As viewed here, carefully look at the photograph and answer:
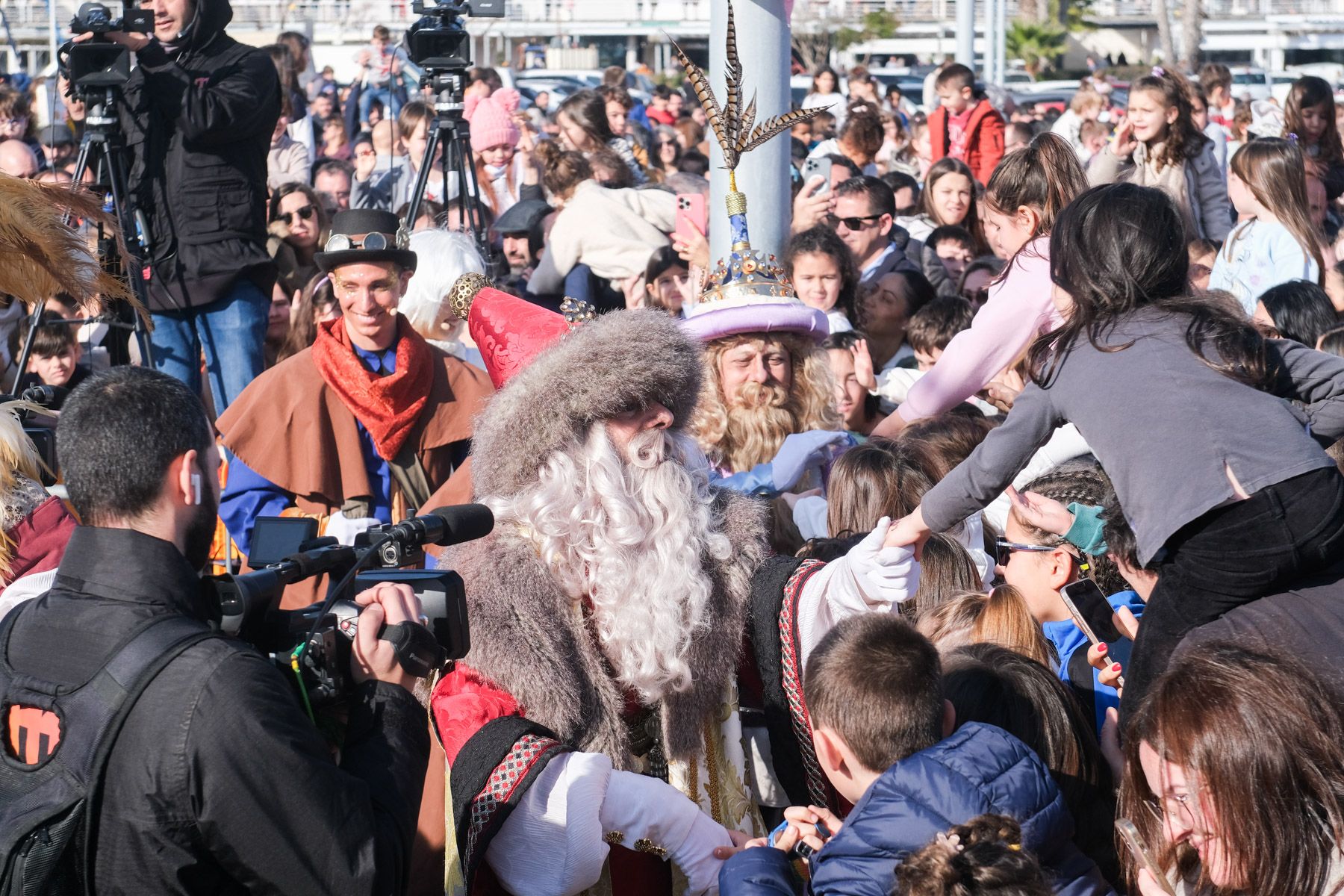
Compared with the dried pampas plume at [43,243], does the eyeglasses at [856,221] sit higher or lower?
lower

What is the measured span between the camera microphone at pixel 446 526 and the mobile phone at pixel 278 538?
0.13m

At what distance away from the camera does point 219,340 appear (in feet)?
18.4

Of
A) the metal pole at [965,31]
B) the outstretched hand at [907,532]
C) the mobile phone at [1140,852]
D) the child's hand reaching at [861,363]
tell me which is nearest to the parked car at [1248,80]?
the metal pole at [965,31]

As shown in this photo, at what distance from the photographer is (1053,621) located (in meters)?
3.42

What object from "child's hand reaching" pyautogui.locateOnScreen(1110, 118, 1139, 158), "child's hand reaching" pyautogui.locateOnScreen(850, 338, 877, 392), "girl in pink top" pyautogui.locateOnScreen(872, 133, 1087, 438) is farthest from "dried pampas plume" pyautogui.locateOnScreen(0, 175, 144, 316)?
"child's hand reaching" pyautogui.locateOnScreen(1110, 118, 1139, 158)

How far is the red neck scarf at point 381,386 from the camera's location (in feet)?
14.0

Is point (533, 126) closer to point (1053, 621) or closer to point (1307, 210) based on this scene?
point (1307, 210)

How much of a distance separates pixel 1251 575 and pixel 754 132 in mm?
2353

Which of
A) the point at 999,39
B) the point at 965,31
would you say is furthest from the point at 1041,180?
the point at 999,39

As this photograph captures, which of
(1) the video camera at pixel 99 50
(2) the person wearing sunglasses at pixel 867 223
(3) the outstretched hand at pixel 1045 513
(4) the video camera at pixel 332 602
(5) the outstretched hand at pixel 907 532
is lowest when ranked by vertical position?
(3) the outstretched hand at pixel 1045 513

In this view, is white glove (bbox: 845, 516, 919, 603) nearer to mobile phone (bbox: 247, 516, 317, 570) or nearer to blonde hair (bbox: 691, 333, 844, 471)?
mobile phone (bbox: 247, 516, 317, 570)

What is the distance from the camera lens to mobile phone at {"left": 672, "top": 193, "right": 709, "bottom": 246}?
→ 19.1 feet

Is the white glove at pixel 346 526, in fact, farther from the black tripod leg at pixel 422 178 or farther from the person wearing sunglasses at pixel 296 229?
the person wearing sunglasses at pixel 296 229

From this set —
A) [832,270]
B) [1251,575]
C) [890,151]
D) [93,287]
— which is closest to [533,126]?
[890,151]
